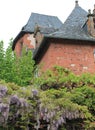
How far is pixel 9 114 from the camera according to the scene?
1285 cm

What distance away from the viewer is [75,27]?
23.3 meters

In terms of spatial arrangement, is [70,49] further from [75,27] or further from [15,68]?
[15,68]

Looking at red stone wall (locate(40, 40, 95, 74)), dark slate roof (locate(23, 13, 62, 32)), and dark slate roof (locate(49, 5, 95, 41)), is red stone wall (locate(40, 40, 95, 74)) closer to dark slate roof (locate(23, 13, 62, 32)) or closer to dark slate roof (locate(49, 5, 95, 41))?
dark slate roof (locate(49, 5, 95, 41))

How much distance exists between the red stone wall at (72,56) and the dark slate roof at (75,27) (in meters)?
0.36

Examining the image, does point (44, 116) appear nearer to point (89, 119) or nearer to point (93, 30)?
point (89, 119)

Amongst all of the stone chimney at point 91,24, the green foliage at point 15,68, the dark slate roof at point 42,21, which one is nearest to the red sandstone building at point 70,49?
the stone chimney at point 91,24

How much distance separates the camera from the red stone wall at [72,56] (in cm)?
2117

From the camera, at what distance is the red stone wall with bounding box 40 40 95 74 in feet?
69.4

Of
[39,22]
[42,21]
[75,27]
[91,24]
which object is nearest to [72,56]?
[75,27]

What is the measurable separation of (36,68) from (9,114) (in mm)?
9926

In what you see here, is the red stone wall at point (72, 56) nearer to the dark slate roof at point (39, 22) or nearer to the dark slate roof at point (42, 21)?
the dark slate roof at point (39, 22)

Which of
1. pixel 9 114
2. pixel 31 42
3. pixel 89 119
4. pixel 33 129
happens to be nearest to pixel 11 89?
pixel 9 114

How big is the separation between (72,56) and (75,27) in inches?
104

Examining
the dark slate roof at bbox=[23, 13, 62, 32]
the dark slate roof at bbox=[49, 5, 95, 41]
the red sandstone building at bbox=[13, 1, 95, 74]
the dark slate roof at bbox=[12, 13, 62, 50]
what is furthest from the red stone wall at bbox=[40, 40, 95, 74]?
the dark slate roof at bbox=[23, 13, 62, 32]
